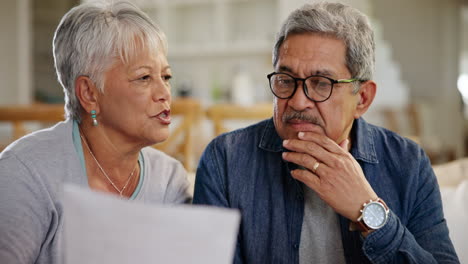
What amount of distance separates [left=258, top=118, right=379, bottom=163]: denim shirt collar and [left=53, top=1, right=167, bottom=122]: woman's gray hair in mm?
410

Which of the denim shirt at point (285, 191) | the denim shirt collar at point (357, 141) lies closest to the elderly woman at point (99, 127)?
the denim shirt at point (285, 191)

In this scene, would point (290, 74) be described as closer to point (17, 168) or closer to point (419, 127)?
point (17, 168)

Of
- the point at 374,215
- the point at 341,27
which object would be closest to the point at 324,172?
the point at 374,215

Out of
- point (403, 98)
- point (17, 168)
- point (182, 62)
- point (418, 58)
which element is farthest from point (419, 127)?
point (17, 168)

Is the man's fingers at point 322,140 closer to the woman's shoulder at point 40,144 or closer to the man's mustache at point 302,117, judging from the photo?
the man's mustache at point 302,117

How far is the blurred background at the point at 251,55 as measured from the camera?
240 inches

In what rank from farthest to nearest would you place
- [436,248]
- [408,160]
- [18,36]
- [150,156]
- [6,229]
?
[18,36], [150,156], [408,160], [436,248], [6,229]

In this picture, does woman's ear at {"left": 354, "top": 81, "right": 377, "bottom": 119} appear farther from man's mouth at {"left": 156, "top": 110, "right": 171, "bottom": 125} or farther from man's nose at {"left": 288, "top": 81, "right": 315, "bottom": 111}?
man's mouth at {"left": 156, "top": 110, "right": 171, "bottom": 125}

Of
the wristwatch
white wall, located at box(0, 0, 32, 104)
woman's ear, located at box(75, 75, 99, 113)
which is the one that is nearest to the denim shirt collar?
the wristwatch

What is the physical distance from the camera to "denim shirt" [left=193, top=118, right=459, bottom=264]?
131 centimetres

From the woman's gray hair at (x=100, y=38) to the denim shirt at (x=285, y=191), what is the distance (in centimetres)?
37

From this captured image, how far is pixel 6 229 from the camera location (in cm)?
113

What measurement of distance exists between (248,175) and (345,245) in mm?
332

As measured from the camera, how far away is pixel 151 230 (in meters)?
0.61
